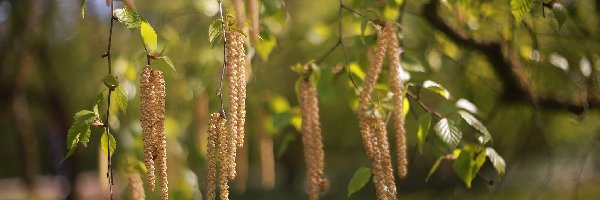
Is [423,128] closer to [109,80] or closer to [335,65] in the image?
[335,65]

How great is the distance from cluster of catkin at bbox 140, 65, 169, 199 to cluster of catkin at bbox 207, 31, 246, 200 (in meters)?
0.09

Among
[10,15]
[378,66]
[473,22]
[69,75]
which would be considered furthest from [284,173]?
[378,66]

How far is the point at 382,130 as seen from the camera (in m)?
1.97

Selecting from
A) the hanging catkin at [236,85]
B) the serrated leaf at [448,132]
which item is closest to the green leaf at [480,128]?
the serrated leaf at [448,132]

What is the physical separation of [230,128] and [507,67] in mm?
2199

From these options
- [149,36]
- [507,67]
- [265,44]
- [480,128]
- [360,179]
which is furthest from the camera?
[507,67]

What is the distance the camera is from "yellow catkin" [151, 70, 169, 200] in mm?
1624

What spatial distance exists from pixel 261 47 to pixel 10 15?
124 inches

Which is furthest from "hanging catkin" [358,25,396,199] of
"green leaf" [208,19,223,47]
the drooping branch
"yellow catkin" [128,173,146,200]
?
the drooping branch

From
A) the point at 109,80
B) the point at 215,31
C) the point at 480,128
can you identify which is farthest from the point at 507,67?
the point at 109,80

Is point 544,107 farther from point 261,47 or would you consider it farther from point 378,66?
point 378,66

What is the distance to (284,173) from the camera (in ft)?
64.2

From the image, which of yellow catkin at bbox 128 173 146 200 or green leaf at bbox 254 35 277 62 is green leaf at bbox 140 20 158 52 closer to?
yellow catkin at bbox 128 173 146 200

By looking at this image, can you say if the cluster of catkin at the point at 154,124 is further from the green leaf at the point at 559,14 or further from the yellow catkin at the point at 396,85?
the green leaf at the point at 559,14
